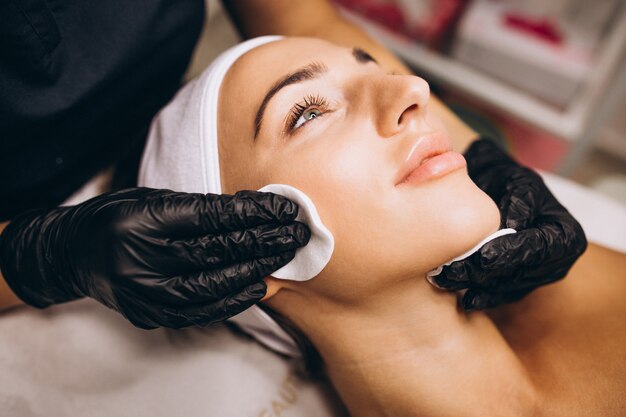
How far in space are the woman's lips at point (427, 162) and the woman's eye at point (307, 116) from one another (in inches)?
7.1

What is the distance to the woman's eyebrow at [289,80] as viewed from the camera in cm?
75

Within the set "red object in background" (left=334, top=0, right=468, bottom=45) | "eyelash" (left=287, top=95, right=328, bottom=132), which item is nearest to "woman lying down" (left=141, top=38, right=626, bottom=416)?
"eyelash" (left=287, top=95, right=328, bottom=132)

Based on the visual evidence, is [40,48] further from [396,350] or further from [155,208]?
[396,350]

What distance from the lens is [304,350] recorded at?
0.89 metres

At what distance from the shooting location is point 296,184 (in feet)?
2.33

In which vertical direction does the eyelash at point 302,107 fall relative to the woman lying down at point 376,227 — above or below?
above

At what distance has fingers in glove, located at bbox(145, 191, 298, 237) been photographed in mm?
660

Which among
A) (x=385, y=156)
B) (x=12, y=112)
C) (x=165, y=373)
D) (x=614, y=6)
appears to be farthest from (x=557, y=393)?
(x=614, y=6)

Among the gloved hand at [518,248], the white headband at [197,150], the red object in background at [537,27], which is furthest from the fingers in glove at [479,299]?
the red object in background at [537,27]

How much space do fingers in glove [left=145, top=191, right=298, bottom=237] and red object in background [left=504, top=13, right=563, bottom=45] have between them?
54.6 inches

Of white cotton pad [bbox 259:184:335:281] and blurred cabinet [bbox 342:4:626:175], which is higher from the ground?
blurred cabinet [bbox 342:4:626:175]

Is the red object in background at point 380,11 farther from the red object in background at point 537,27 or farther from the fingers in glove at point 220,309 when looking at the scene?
the fingers in glove at point 220,309

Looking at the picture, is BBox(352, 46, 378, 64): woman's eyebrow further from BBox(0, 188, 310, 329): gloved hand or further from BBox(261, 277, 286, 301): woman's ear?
BBox(261, 277, 286, 301): woman's ear

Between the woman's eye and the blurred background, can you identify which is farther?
the blurred background
